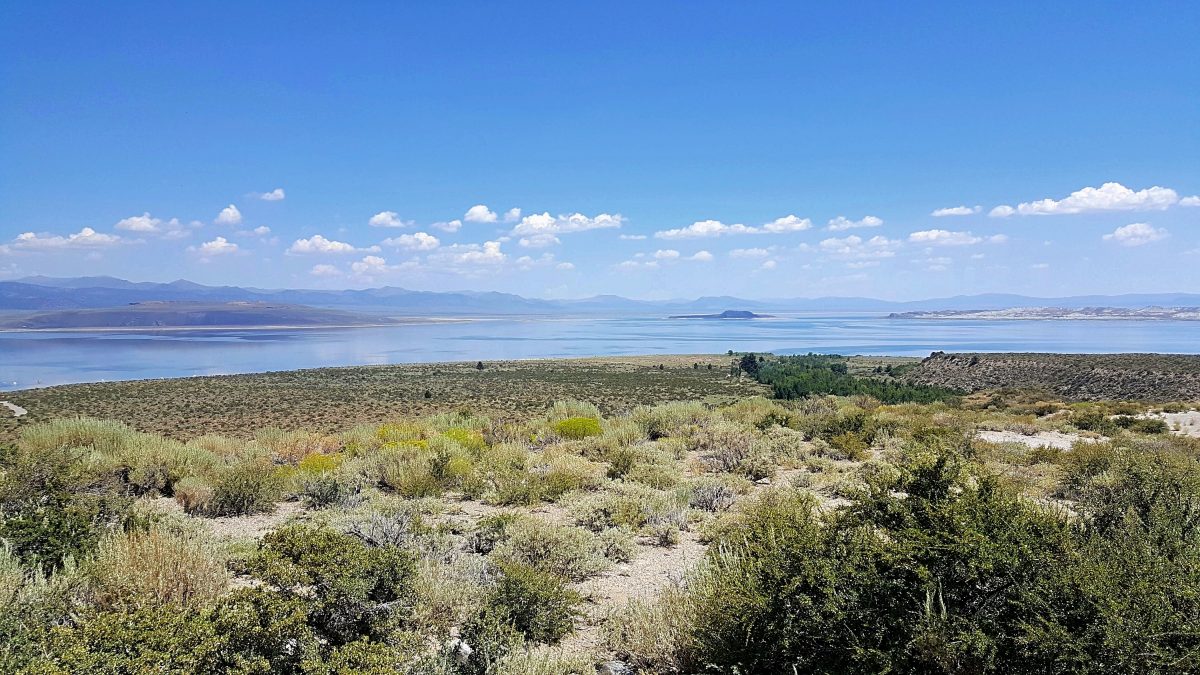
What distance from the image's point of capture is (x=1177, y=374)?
42.2m

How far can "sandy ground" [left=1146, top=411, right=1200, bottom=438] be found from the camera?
67.3 ft

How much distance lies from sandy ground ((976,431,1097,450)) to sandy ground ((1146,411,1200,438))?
452cm

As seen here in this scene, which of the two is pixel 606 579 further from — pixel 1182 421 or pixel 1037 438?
pixel 1182 421

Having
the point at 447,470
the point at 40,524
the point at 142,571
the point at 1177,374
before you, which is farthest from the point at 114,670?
the point at 1177,374

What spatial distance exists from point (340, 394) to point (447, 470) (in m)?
A: 44.5

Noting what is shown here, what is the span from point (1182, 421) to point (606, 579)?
2714cm

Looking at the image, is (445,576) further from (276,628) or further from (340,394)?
(340,394)

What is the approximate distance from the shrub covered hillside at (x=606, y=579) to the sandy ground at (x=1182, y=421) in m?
16.0

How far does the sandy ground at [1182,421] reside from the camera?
807 inches

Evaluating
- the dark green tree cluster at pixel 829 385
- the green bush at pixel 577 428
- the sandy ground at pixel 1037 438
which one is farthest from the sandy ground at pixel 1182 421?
the green bush at pixel 577 428

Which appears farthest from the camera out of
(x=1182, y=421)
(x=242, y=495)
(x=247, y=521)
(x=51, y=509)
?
(x=1182, y=421)

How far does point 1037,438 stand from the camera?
18.0 meters

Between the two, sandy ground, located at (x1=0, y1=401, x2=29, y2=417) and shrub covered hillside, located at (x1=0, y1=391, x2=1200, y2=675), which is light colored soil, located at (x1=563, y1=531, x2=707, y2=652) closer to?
shrub covered hillside, located at (x1=0, y1=391, x2=1200, y2=675)

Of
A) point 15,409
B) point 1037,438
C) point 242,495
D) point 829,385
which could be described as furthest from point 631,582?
point 15,409
